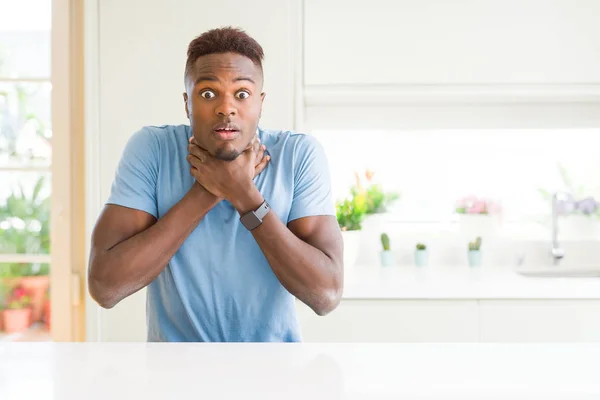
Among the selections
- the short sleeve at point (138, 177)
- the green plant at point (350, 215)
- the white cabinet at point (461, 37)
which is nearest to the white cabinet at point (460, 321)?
the green plant at point (350, 215)

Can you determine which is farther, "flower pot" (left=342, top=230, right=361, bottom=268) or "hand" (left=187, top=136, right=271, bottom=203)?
"flower pot" (left=342, top=230, right=361, bottom=268)

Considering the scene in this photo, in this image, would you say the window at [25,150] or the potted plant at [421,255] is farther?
the potted plant at [421,255]

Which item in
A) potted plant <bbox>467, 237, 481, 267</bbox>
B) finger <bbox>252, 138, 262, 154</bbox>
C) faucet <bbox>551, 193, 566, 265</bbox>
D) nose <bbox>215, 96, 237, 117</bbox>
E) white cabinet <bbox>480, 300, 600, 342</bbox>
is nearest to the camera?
nose <bbox>215, 96, 237, 117</bbox>

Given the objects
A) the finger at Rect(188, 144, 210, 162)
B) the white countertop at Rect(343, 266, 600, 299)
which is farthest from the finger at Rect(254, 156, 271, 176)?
the white countertop at Rect(343, 266, 600, 299)

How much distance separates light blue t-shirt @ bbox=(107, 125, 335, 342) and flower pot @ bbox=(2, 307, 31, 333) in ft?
5.14

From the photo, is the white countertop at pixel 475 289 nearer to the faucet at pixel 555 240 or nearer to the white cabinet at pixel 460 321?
the white cabinet at pixel 460 321

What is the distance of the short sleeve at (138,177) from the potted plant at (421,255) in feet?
5.68

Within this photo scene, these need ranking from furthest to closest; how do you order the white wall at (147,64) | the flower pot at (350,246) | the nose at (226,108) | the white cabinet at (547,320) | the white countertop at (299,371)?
1. the flower pot at (350,246)
2. the white wall at (147,64)
3. the white cabinet at (547,320)
4. the nose at (226,108)
5. the white countertop at (299,371)

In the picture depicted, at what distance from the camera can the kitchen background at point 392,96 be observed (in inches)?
94.1

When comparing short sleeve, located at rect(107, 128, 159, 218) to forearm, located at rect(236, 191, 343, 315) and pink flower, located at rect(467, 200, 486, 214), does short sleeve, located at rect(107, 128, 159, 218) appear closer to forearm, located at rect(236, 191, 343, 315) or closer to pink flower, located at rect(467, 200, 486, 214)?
forearm, located at rect(236, 191, 343, 315)

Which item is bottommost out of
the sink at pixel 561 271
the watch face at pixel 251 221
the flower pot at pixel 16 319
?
the flower pot at pixel 16 319

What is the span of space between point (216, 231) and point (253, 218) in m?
0.11

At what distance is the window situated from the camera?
8.67ft

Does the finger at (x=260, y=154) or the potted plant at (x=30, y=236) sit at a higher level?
the finger at (x=260, y=154)
